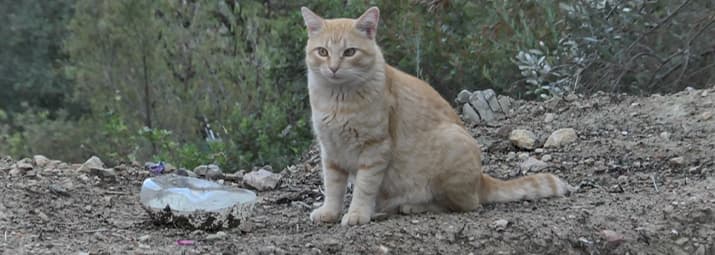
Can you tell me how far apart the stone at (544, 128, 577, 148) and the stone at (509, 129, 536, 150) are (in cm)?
9

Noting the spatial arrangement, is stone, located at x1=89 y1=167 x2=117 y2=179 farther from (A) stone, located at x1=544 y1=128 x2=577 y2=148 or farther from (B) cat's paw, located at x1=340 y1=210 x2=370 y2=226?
(A) stone, located at x1=544 y1=128 x2=577 y2=148

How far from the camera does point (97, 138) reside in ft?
35.2

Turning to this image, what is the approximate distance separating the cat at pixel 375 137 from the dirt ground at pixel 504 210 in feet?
0.44

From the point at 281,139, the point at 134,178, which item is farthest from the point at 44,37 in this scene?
the point at 134,178

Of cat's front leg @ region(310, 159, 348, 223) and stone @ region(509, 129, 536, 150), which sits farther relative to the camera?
stone @ region(509, 129, 536, 150)

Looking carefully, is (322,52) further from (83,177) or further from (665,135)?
(665,135)

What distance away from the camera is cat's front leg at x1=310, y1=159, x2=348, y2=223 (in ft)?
15.3

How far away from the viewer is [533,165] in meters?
5.70

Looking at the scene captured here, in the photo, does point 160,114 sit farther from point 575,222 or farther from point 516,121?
point 575,222

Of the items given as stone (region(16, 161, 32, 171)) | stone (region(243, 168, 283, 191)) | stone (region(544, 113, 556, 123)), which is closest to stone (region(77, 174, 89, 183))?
stone (region(16, 161, 32, 171))

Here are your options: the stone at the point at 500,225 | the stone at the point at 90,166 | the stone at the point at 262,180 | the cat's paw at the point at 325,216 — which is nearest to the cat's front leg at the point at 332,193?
the cat's paw at the point at 325,216

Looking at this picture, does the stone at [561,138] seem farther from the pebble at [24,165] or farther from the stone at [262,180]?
the pebble at [24,165]

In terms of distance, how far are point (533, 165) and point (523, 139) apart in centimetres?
43

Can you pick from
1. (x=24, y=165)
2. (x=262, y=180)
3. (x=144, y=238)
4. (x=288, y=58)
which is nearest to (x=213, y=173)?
(x=262, y=180)
